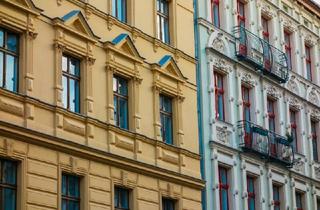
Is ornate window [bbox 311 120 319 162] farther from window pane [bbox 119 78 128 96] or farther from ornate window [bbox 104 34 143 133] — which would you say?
window pane [bbox 119 78 128 96]

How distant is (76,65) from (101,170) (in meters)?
3.23

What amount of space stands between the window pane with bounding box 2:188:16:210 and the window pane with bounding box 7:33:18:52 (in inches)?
153

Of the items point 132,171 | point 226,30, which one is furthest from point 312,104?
point 132,171

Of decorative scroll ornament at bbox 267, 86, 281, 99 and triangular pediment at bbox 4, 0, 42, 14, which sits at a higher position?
decorative scroll ornament at bbox 267, 86, 281, 99

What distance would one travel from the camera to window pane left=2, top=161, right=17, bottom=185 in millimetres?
21334

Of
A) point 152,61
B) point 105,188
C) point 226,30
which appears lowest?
point 105,188

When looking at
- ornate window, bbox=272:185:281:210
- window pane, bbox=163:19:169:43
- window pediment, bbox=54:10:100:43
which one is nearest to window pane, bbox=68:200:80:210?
window pediment, bbox=54:10:100:43

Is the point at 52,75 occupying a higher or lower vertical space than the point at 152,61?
lower

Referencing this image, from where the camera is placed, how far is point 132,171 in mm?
25906

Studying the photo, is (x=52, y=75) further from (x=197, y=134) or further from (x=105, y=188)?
(x=197, y=134)

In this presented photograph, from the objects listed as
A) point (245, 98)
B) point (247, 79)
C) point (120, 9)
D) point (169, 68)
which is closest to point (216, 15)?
point (247, 79)

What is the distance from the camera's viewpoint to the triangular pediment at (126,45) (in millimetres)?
26516

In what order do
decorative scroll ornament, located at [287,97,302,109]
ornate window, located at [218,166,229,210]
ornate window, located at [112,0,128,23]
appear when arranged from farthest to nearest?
decorative scroll ornament, located at [287,97,302,109], ornate window, located at [218,166,229,210], ornate window, located at [112,0,128,23]

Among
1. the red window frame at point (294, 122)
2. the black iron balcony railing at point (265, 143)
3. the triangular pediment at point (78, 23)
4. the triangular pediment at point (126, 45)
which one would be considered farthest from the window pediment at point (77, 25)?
the red window frame at point (294, 122)
